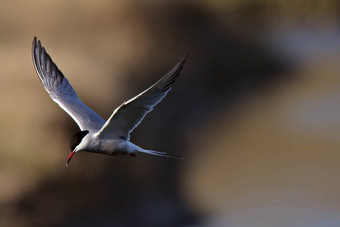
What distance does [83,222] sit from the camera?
9.62 meters

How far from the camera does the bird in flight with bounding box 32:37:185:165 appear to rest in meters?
4.18

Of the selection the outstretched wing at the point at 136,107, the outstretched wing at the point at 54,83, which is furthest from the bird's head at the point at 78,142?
the outstretched wing at the point at 54,83

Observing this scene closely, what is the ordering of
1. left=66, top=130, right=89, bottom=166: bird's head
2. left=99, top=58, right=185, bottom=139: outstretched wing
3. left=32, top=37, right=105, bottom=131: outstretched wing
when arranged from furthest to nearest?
left=32, top=37, right=105, bottom=131: outstretched wing, left=66, top=130, right=89, bottom=166: bird's head, left=99, top=58, right=185, bottom=139: outstretched wing

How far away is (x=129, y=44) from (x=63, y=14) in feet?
4.10

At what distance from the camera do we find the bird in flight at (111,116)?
4176 mm

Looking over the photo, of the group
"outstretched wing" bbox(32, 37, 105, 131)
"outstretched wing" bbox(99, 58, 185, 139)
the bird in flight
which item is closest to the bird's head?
the bird in flight

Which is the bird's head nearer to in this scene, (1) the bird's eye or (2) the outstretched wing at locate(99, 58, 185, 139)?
(1) the bird's eye

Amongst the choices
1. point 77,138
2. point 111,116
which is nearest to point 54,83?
point 77,138

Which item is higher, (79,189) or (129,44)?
(129,44)

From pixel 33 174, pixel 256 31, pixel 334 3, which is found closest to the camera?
pixel 33 174

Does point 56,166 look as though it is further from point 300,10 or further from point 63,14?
point 300,10

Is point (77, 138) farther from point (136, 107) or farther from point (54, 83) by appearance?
point (54, 83)

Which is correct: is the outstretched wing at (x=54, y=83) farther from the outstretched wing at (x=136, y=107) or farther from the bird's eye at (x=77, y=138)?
the outstretched wing at (x=136, y=107)

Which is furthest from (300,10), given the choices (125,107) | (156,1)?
(125,107)
